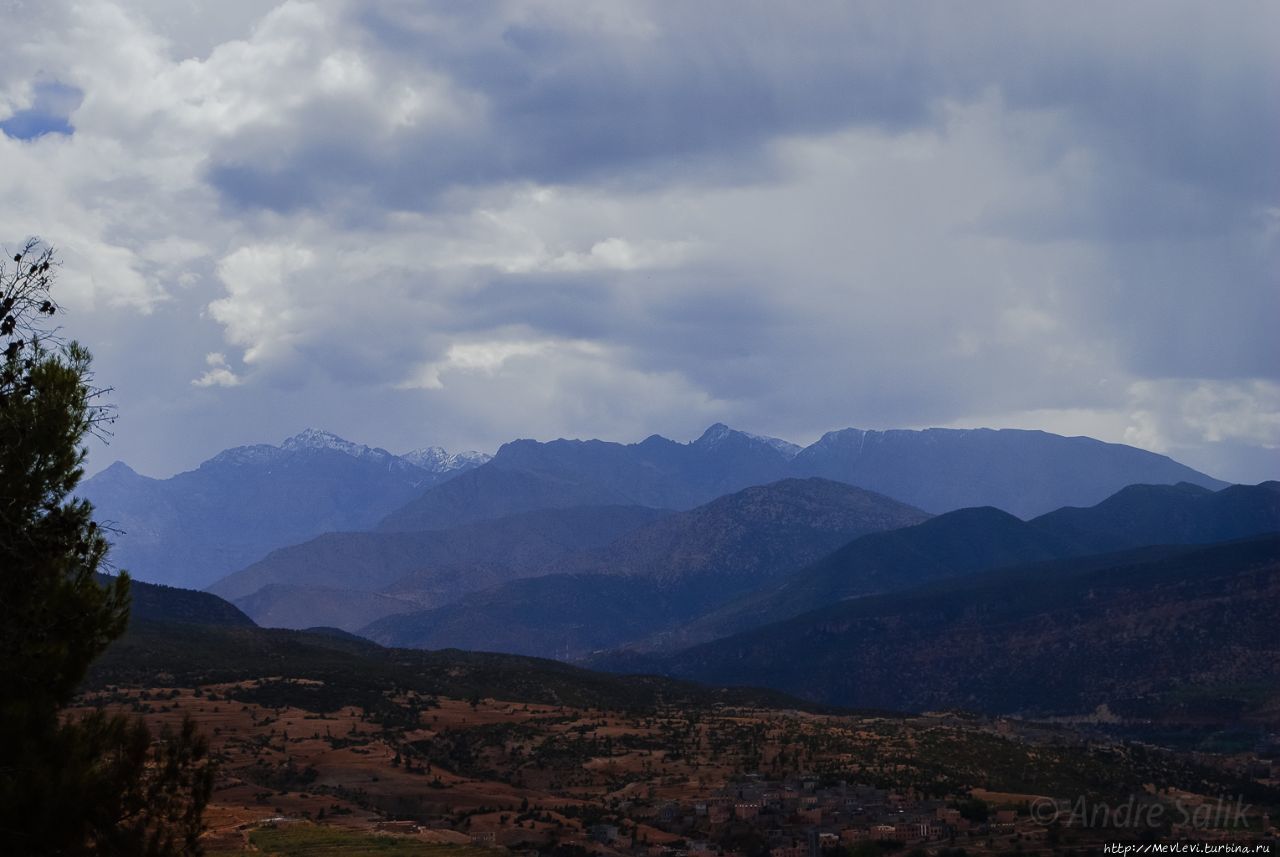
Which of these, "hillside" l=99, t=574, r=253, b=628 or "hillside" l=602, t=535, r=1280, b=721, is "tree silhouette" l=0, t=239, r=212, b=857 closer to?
"hillside" l=602, t=535, r=1280, b=721

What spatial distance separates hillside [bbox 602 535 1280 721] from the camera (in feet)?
462

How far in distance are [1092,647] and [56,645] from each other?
153165mm

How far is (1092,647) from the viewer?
15988 cm

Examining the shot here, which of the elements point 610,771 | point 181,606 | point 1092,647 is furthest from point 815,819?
point 181,606

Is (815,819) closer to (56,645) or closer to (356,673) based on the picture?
(56,645)

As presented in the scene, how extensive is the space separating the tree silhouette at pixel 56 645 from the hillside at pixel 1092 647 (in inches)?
4704

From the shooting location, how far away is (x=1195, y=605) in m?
154

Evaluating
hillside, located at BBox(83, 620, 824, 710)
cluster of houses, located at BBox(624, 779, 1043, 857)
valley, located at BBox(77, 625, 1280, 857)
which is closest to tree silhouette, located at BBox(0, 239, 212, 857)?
valley, located at BBox(77, 625, 1280, 857)

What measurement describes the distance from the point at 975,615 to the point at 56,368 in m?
177

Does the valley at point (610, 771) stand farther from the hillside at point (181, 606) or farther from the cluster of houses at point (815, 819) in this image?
the hillside at point (181, 606)

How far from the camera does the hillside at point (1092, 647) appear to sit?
14075 centimetres

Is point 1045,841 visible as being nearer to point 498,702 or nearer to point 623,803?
point 623,803

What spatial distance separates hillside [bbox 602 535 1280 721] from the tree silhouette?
11947 centimetres

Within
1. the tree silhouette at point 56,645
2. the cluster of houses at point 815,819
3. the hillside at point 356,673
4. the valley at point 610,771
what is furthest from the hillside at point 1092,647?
the tree silhouette at point 56,645
